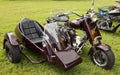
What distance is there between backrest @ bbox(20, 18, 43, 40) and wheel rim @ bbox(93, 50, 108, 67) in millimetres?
1739

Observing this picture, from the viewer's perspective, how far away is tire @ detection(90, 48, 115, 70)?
5423mm

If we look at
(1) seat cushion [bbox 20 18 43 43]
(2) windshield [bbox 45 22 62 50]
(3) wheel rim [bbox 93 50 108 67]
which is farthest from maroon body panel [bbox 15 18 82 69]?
(3) wheel rim [bbox 93 50 108 67]

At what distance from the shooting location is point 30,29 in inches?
262

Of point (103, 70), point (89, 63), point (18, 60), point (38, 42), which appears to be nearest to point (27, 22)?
point (38, 42)

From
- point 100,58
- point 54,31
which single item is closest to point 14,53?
point 54,31

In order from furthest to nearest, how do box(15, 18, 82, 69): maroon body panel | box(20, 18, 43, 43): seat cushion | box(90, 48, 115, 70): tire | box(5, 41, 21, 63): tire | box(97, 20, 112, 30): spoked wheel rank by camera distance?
box(97, 20, 112, 30): spoked wheel < box(20, 18, 43, 43): seat cushion < box(5, 41, 21, 63): tire < box(90, 48, 115, 70): tire < box(15, 18, 82, 69): maroon body panel

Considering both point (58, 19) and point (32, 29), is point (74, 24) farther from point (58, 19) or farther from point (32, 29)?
point (32, 29)

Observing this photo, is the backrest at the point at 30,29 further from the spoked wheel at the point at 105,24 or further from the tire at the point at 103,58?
the spoked wheel at the point at 105,24

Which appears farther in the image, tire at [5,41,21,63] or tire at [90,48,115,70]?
tire at [5,41,21,63]

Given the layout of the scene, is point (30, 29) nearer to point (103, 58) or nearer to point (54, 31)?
point (54, 31)

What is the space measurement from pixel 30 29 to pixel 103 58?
226cm

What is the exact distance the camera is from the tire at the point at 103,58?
5.42 m

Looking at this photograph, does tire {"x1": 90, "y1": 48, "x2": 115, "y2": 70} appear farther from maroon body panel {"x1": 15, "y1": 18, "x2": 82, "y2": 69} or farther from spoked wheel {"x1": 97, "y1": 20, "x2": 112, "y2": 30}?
spoked wheel {"x1": 97, "y1": 20, "x2": 112, "y2": 30}

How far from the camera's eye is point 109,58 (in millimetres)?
5406
